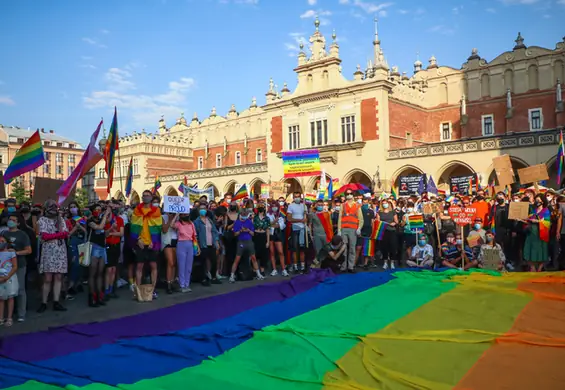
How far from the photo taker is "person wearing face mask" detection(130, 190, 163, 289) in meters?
8.86

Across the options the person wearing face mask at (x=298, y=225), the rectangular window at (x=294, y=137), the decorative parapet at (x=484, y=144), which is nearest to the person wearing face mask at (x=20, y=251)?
the person wearing face mask at (x=298, y=225)

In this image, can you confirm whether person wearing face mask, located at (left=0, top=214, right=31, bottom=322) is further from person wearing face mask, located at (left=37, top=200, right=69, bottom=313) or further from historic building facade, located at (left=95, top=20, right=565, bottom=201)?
historic building facade, located at (left=95, top=20, right=565, bottom=201)

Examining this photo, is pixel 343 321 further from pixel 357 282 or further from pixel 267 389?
pixel 357 282

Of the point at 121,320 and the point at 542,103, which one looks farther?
the point at 542,103

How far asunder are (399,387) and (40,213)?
27.9 feet

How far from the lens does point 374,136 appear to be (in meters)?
30.5

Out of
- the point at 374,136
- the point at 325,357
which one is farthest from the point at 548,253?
the point at 374,136

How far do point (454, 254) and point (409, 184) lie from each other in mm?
16705

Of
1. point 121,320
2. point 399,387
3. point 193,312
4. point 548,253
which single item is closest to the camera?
point 399,387

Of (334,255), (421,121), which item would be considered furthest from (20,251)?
(421,121)

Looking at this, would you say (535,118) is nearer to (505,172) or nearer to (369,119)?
(369,119)

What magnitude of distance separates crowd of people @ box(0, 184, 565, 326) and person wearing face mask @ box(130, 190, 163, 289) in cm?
2

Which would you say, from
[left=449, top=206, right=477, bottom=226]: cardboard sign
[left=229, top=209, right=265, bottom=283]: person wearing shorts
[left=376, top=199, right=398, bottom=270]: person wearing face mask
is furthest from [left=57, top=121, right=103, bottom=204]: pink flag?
[left=449, top=206, right=477, bottom=226]: cardboard sign

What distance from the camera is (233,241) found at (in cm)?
1169
